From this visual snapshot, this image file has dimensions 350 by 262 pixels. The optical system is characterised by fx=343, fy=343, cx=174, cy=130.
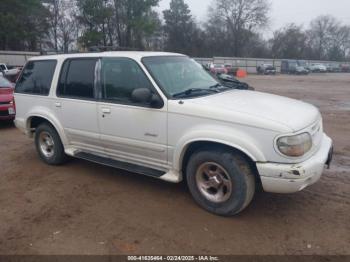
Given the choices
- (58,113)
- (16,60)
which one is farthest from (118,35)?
(58,113)

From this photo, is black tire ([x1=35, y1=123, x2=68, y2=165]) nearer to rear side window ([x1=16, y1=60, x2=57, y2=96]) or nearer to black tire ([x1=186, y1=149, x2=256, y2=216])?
rear side window ([x1=16, y1=60, x2=57, y2=96])

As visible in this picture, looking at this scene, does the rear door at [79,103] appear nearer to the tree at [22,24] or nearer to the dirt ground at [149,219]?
the dirt ground at [149,219]

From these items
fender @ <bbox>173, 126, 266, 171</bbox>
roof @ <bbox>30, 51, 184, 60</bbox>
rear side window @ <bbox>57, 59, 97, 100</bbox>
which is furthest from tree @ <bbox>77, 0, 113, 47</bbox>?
fender @ <bbox>173, 126, 266, 171</bbox>

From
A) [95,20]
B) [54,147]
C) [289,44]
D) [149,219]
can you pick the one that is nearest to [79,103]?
[54,147]

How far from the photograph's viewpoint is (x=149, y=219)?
13.2ft

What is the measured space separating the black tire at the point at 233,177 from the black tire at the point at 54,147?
2722 mm

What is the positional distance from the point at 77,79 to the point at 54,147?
1323 millimetres

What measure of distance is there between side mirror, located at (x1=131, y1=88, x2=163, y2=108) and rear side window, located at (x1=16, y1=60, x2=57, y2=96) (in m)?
2.12

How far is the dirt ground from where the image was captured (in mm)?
3471

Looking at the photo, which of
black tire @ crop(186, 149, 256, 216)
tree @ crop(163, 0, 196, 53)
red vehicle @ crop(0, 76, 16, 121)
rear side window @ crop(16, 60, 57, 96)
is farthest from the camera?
A: tree @ crop(163, 0, 196, 53)

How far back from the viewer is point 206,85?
190 inches

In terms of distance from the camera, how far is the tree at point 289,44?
253 feet

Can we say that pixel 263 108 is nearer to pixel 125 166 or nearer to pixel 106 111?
pixel 125 166

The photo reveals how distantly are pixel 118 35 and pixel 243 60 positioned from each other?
2147cm
